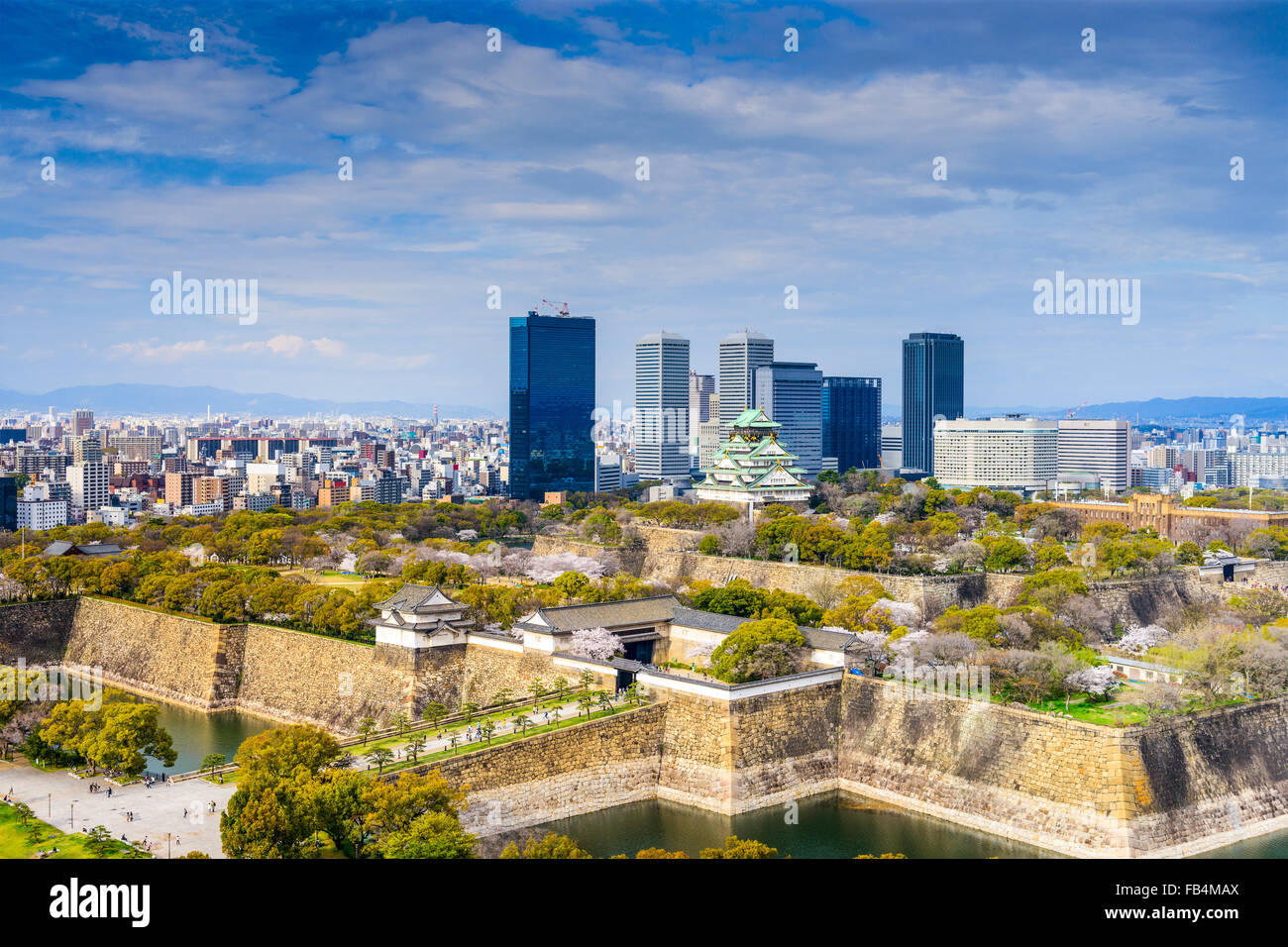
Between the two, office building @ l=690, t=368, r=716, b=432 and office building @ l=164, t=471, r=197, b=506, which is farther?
office building @ l=690, t=368, r=716, b=432

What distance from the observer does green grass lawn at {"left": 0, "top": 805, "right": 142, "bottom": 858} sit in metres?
12.2

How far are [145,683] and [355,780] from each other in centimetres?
1434

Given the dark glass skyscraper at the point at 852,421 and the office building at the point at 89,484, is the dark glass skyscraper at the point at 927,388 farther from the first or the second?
the office building at the point at 89,484

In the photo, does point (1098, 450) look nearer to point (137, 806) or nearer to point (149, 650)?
point (149, 650)

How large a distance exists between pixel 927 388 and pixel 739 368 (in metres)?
16.9

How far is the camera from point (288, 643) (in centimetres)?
2283

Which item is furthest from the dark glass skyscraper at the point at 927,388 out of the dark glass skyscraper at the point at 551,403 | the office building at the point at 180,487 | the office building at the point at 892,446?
the office building at the point at 180,487

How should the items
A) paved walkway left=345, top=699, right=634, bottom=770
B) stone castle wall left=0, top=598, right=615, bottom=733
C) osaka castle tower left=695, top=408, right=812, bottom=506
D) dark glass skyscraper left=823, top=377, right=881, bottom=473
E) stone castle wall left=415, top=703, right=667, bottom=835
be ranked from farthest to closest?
1. dark glass skyscraper left=823, top=377, right=881, bottom=473
2. osaka castle tower left=695, top=408, right=812, bottom=506
3. stone castle wall left=0, top=598, right=615, bottom=733
4. paved walkway left=345, top=699, right=634, bottom=770
5. stone castle wall left=415, top=703, right=667, bottom=835

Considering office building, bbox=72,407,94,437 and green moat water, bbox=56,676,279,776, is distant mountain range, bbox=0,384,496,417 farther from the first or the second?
green moat water, bbox=56,676,279,776

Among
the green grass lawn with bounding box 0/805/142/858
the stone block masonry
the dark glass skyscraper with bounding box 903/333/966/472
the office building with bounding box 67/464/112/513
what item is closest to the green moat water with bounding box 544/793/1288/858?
the stone block masonry

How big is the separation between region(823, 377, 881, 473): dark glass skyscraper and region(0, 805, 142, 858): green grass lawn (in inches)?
2971

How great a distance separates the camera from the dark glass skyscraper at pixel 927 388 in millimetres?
88312
